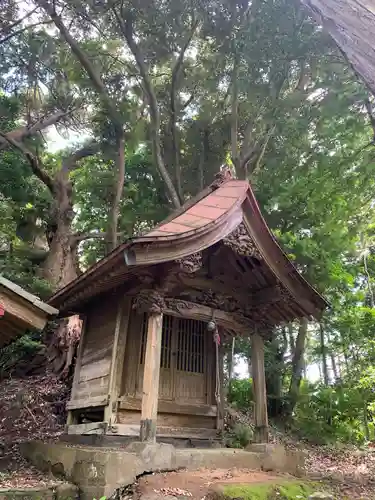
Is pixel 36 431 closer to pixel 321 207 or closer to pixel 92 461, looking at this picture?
pixel 92 461

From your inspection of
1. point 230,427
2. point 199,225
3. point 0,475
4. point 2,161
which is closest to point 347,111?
point 199,225

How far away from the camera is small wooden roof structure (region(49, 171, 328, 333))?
6.69 m

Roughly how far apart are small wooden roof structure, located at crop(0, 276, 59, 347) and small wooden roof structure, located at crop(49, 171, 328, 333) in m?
1.47

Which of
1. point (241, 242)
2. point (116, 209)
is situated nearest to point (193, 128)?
point (116, 209)

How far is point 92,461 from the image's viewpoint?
18.4ft

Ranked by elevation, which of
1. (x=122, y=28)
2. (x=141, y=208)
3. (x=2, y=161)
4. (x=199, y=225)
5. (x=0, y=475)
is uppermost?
(x=122, y=28)

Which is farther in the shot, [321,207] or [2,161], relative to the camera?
[2,161]

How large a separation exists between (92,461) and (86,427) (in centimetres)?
220

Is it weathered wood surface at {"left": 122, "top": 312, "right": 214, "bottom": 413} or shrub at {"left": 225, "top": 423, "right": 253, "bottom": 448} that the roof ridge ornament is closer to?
weathered wood surface at {"left": 122, "top": 312, "right": 214, "bottom": 413}

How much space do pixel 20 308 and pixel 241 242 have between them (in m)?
3.89

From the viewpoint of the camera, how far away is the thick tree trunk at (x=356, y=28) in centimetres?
379

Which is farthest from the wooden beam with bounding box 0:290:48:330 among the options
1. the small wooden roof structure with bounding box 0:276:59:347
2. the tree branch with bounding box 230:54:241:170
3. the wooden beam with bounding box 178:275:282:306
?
the tree branch with bounding box 230:54:241:170

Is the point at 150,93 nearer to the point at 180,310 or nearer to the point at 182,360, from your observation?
the point at 180,310

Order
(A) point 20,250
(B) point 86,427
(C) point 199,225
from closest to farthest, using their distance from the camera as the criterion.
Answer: (C) point 199,225, (B) point 86,427, (A) point 20,250
